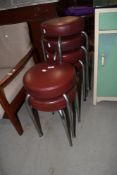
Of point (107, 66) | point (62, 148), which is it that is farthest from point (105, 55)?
point (62, 148)

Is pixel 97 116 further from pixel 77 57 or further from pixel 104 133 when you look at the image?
pixel 77 57

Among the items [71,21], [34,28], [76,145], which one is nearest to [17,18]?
[34,28]

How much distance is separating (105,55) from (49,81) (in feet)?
1.92

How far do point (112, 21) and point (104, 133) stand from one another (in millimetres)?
873

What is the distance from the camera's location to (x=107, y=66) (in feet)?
4.95

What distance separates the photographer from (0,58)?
1855mm

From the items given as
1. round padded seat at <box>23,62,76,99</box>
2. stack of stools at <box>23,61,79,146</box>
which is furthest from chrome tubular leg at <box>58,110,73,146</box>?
round padded seat at <box>23,62,76,99</box>

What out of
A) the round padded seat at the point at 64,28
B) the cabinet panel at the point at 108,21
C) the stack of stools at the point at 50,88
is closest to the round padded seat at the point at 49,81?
the stack of stools at the point at 50,88

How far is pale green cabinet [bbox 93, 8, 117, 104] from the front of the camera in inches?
51.7

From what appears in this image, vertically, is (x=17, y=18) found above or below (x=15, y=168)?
above

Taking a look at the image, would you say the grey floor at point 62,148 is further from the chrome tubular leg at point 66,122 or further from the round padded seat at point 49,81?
the round padded seat at point 49,81

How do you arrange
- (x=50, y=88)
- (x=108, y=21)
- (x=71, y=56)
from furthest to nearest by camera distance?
1. (x=71, y=56)
2. (x=108, y=21)
3. (x=50, y=88)

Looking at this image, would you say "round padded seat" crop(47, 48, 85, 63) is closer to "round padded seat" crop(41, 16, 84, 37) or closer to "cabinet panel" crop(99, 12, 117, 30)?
"round padded seat" crop(41, 16, 84, 37)

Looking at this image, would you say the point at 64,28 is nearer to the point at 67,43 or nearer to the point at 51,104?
the point at 67,43
